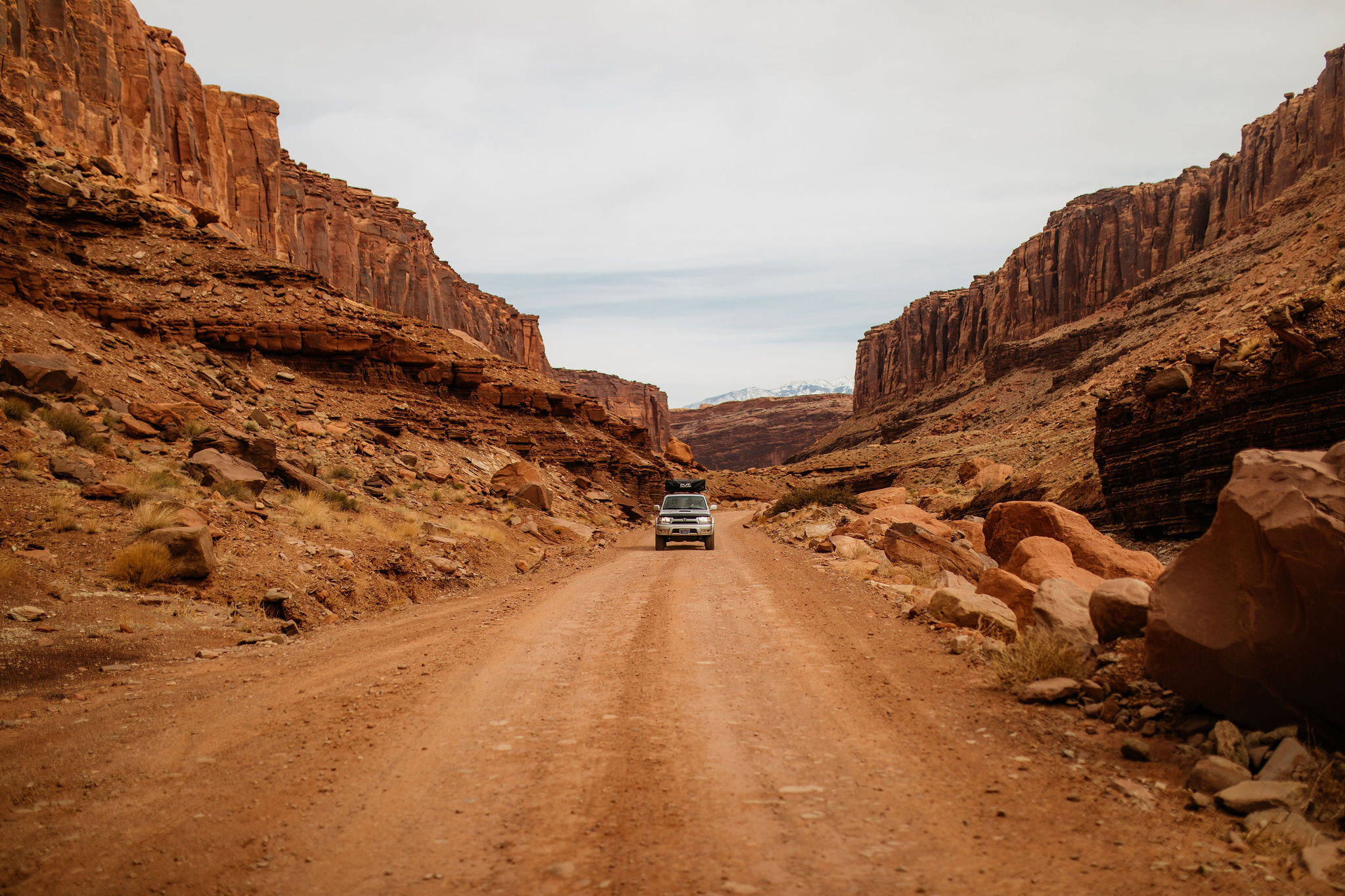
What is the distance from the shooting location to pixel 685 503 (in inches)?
862

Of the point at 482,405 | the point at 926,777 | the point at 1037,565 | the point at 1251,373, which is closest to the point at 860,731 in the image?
the point at 926,777

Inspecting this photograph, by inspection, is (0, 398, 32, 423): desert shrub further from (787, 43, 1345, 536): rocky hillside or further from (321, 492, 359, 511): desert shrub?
(787, 43, 1345, 536): rocky hillside

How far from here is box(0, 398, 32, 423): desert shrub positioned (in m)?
11.2

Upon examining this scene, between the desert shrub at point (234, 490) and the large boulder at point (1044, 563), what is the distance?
42.6 ft

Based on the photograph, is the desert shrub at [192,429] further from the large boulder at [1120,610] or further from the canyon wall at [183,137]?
the canyon wall at [183,137]

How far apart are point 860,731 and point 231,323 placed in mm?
28542

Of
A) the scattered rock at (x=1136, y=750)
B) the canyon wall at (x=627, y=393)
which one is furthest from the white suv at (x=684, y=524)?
the canyon wall at (x=627, y=393)

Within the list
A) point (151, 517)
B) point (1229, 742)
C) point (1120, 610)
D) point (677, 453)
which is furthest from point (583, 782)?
point (677, 453)

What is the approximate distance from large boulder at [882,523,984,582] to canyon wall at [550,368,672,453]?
145182mm

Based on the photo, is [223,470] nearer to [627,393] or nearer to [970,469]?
[970,469]

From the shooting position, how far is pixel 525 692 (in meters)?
6.11

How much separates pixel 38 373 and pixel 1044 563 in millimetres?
18008

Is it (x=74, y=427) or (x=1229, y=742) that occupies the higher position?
(x=74, y=427)

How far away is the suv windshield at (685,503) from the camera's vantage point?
2169cm
